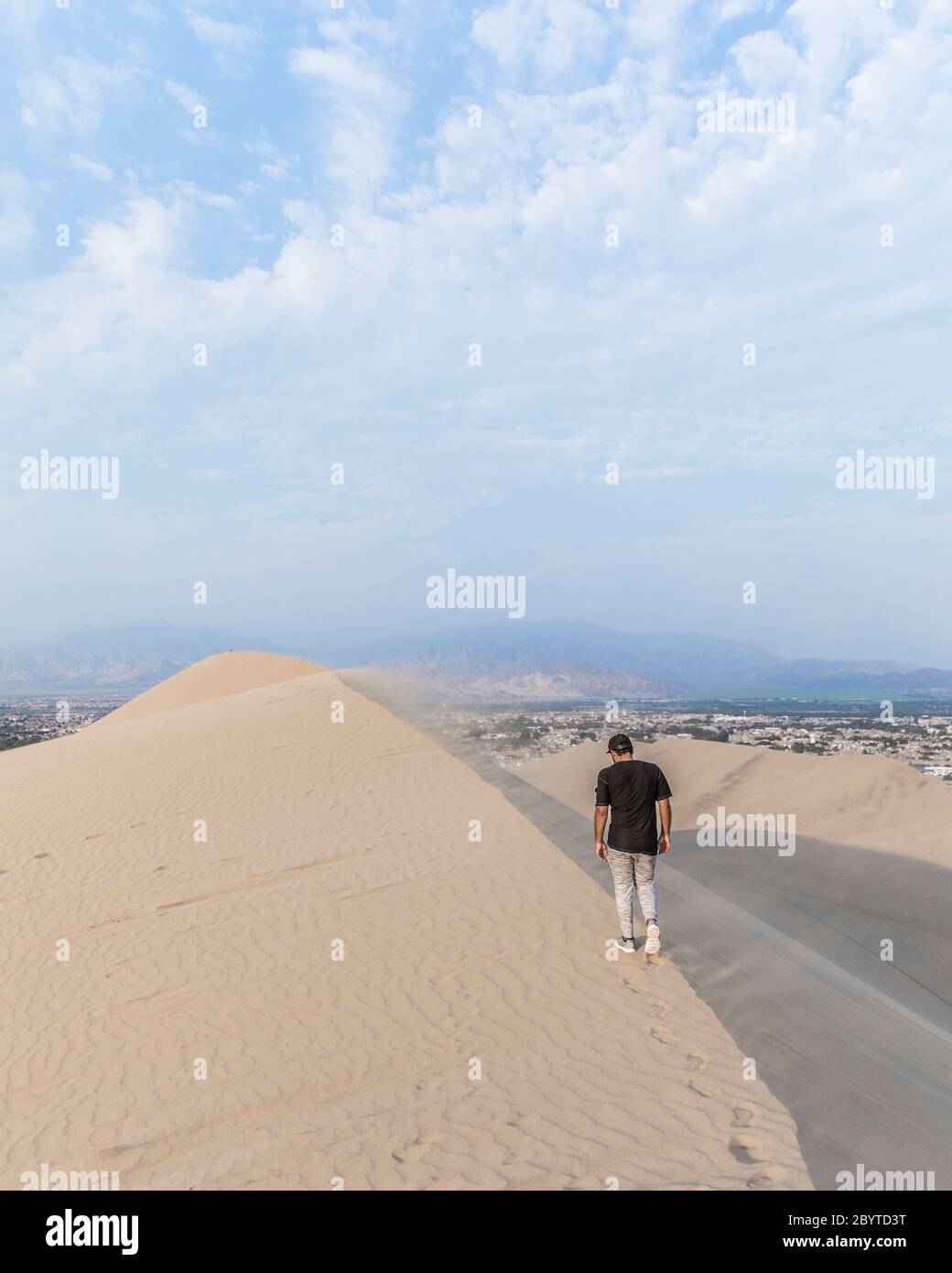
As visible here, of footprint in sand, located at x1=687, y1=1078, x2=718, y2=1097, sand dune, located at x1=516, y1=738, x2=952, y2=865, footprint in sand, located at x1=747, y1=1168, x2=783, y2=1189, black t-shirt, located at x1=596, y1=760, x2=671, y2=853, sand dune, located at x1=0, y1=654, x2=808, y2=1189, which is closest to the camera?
footprint in sand, located at x1=747, y1=1168, x2=783, y2=1189

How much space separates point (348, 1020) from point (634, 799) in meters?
3.40

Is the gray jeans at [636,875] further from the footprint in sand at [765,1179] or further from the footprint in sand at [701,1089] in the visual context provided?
the footprint in sand at [765,1179]

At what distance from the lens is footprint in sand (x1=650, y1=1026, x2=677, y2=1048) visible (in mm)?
6461

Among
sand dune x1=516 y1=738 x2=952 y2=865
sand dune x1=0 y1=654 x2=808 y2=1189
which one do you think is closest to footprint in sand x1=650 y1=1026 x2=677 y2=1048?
sand dune x1=0 y1=654 x2=808 y2=1189

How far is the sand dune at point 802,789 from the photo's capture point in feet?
54.7

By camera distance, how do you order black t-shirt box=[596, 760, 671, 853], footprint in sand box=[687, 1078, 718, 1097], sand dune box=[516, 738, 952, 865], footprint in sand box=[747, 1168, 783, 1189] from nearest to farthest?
1. footprint in sand box=[747, 1168, 783, 1189]
2. footprint in sand box=[687, 1078, 718, 1097]
3. black t-shirt box=[596, 760, 671, 853]
4. sand dune box=[516, 738, 952, 865]

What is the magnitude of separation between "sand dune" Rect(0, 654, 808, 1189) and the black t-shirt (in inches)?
A: 54.4

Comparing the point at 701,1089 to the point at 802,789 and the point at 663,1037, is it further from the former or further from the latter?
the point at 802,789

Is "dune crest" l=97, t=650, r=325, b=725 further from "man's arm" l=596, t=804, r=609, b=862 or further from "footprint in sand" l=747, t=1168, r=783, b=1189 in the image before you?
"footprint in sand" l=747, t=1168, r=783, b=1189

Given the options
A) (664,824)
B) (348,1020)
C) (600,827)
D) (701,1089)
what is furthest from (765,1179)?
(348,1020)

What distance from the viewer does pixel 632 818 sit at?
7.74 meters

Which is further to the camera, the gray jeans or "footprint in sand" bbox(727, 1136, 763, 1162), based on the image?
the gray jeans

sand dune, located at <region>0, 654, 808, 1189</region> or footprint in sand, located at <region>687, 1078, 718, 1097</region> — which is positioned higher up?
footprint in sand, located at <region>687, 1078, 718, 1097</region>

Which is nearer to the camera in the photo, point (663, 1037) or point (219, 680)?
point (663, 1037)
